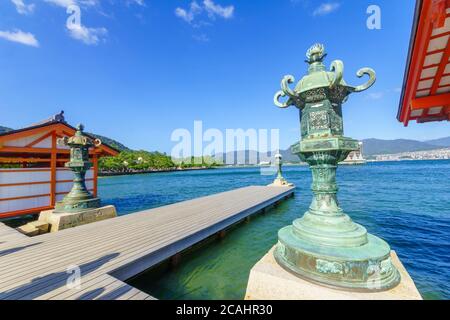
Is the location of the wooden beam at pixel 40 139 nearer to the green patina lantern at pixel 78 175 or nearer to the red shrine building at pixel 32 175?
the red shrine building at pixel 32 175

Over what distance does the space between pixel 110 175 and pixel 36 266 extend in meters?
69.2

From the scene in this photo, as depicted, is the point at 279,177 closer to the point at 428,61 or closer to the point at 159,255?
the point at 428,61

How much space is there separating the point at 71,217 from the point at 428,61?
33.1 ft

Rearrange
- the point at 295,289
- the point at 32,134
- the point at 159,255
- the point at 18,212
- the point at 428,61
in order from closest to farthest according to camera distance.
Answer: the point at 295,289 → the point at 428,61 → the point at 159,255 → the point at 18,212 → the point at 32,134

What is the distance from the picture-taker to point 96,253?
13.3 feet

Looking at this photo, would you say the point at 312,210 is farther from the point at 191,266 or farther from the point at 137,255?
the point at 191,266

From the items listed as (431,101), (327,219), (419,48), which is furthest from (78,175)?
(431,101)

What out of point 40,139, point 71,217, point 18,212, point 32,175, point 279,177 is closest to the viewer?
point 71,217

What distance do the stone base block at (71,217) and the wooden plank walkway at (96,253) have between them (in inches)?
30.1

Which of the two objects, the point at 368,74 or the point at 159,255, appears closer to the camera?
the point at 368,74

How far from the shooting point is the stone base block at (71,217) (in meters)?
6.14

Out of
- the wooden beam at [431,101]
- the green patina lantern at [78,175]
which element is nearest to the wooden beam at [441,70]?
the wooden beam at [431,101]

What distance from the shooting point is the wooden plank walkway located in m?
2.82
